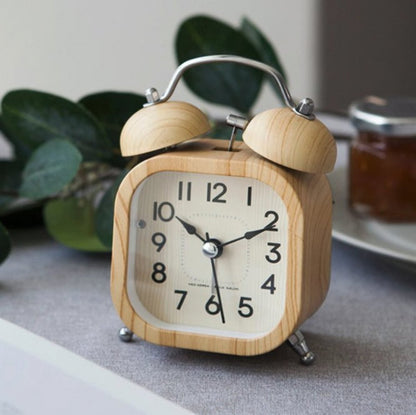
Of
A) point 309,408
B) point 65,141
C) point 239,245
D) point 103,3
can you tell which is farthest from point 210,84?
point 103,3

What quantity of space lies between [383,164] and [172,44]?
3.59 ft

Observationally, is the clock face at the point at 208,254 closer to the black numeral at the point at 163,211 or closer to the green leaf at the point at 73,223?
the black numeral at the point at 163,211

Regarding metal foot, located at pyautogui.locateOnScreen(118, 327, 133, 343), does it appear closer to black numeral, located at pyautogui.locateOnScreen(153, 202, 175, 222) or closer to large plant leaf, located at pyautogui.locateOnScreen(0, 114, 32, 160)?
black numeral, located at pyautogui.locateOnScreen(153, 202, 175, 222)

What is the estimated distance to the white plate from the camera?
0.68 metres

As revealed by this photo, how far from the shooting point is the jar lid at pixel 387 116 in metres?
0.76

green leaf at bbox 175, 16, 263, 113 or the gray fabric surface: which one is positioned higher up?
green leaf at bbox 175, 16, 263, 113

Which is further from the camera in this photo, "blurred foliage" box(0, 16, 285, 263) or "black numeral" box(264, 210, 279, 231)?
"blurred foliage" box(0, 16, 285, 263)

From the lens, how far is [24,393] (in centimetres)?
46

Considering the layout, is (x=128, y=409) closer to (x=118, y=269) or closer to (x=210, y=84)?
(x=118, y=269)

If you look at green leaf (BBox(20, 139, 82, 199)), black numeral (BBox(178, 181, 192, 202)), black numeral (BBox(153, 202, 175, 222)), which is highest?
black numeral (BBox(178, 181, 192, 202))

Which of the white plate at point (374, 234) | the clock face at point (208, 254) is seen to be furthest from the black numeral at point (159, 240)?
the white plate at point (374, 234)

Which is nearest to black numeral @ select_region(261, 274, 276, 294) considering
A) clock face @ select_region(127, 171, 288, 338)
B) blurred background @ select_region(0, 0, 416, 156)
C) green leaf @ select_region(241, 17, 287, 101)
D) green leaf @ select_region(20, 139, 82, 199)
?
clock face @ select_region(127, 171, 288, 338)

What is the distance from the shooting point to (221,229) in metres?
0.55

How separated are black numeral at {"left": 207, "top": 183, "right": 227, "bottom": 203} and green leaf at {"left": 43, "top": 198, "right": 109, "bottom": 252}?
0.23m
